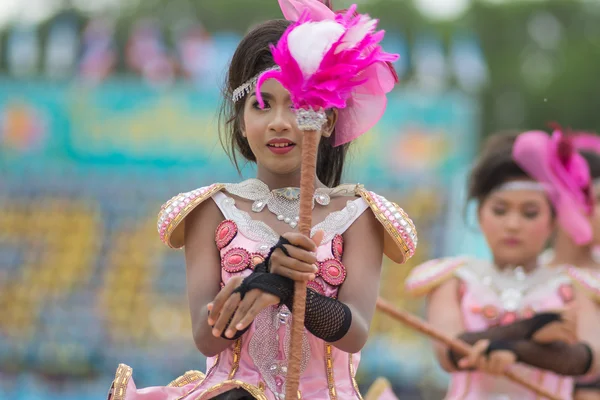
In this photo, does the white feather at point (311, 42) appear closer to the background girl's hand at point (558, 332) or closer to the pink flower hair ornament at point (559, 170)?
the background girl's hand at point (558, 332)

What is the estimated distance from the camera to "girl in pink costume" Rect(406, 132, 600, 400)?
517cm

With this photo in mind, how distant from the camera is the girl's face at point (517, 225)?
5.40 meters

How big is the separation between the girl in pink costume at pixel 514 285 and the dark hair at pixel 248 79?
5.70ft

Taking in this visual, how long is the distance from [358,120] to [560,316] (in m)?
1.98

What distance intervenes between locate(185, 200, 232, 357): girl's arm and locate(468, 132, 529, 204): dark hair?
95.2 inches

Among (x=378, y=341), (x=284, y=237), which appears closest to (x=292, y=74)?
(x=284, y=237)

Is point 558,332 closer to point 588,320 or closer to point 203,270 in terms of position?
point 588,320

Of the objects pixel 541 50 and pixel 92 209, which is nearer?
pixel 92 209

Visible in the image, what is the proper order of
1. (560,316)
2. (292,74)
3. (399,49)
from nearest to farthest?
(292,74) → (560,316) → (399,49)

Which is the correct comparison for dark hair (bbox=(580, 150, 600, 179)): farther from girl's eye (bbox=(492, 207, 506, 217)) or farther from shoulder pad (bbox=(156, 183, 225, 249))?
shoulder pad (bbox=(156, 183, 225, 249))

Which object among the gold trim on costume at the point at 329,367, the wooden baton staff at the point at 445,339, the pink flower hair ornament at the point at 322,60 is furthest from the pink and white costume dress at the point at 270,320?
the wooden baton staff at the point at 445,339

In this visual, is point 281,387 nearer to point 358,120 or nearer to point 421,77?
point 358,120

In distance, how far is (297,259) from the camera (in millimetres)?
2916

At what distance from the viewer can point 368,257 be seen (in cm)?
333
